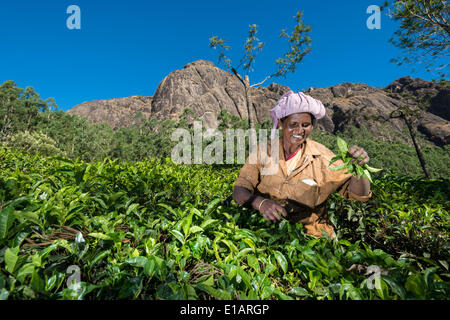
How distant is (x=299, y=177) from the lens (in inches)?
74.3

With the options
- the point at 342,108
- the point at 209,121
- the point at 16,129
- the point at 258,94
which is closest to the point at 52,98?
the point at 16,129

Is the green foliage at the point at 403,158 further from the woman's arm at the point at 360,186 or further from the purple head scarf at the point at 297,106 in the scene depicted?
the woman's arm at the point at 360,186

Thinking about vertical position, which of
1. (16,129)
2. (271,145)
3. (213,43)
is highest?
(16,129)

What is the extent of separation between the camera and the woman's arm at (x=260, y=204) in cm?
150

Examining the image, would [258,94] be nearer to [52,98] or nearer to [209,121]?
[209,121]

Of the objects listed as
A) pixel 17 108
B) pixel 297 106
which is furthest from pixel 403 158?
pixel 17 108

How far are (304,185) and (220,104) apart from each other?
6750 cm

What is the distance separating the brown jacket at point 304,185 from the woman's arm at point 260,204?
0.10m

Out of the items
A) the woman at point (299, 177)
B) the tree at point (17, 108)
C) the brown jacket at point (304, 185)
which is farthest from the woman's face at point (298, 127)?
the tree at point (17, 108)

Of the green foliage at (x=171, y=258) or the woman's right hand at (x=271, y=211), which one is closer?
the green foliage at (x=171, y=258)

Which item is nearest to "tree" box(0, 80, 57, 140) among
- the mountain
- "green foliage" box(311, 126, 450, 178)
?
the mountain

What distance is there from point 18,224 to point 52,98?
2496 inches

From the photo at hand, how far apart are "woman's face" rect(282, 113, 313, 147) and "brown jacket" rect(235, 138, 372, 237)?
15 centimetres
